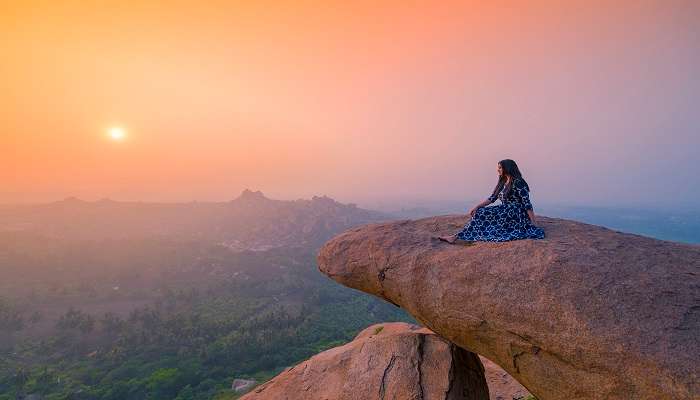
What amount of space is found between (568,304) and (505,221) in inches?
97.5

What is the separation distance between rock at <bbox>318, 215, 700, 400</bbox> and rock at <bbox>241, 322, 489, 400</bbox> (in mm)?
1016

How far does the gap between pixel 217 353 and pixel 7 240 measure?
104 metres

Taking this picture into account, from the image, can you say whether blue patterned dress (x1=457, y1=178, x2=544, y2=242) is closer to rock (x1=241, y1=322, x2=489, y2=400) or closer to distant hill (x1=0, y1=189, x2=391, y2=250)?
rock (x1=241, y1=322, x2=489, y2=400)

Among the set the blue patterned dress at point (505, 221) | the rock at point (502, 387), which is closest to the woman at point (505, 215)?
the blue patterned dress at point (505, 221)

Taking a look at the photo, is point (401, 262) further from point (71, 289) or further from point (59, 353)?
point (71, 289)

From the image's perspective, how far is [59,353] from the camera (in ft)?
182

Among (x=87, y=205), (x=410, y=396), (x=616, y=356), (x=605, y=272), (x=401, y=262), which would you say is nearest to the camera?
(x=616, y=356)

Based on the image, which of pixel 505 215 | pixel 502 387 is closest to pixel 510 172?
pixel 505 215

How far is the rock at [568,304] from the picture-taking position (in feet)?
14.8

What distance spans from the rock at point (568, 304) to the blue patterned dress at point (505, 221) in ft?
1.46

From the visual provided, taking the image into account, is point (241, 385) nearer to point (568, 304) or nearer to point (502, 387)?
point (502, 387)

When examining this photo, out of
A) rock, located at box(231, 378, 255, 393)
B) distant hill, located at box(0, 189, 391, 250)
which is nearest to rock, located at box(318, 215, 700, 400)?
rock, located at box(231, 378, 255, 393)

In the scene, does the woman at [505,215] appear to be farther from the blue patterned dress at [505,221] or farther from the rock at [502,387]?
the rock at [502,387]

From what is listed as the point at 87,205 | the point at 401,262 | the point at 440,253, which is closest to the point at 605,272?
the point at 440,253
